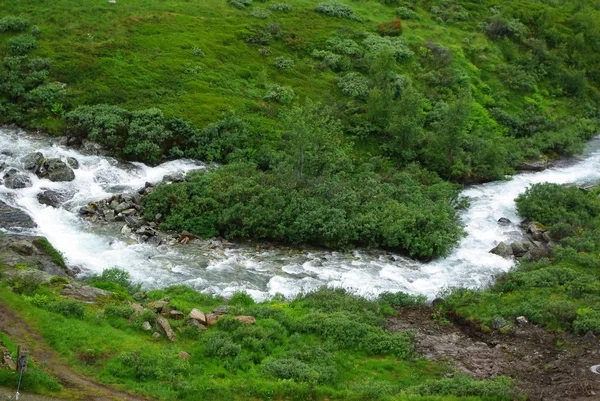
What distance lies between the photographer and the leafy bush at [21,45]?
6328cm

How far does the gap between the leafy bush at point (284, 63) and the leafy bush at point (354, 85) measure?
552cm

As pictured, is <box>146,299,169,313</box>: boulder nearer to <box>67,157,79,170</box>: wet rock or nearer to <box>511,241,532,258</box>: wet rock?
<box>67,157,79,170</box>: wet rock

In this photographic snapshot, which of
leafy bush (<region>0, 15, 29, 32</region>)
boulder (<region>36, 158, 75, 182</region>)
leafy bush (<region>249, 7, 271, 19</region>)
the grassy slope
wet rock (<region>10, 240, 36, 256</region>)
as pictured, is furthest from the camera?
leafy bush (<region>249, 7, 271, 19</region>)

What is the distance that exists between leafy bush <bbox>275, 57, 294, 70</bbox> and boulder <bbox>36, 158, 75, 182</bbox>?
27.1 m

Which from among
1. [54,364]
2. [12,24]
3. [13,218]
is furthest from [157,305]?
[12,24]

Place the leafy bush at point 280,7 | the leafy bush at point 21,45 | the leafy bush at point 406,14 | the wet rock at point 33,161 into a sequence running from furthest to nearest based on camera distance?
the leafy bush at point 406,14 < the leafy bush at point 280,7 < the leafy bush at point 21,45 < the wet rock at point 33,161

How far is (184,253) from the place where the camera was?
149 ft

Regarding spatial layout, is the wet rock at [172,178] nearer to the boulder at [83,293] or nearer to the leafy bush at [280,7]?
the boulder at [83,293]

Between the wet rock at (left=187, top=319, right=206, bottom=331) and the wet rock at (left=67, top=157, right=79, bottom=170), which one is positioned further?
the wet rock at (left=67, top=157, right=79, bottom=170)

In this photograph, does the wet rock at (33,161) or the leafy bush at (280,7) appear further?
the leafy bush at (280,7)

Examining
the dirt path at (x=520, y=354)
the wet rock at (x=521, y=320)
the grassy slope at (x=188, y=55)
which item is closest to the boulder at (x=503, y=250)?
the wet rock at (x=521, y=320)

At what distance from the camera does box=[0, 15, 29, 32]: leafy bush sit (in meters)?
65.6

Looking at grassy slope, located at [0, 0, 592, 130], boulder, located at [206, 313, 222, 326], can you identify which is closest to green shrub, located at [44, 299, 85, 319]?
boulder, located at [206, 313, 222, 326]

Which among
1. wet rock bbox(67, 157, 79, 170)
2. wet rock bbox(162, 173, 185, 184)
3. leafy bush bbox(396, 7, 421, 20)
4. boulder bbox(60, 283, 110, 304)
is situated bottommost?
wet rock bbox(162, 173, 185, 184)
